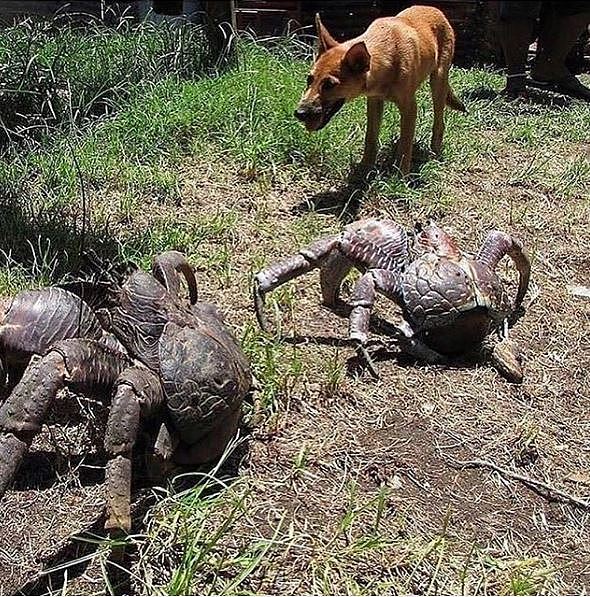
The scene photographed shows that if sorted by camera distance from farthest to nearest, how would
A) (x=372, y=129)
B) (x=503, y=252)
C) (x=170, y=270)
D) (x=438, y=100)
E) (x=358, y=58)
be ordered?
(x=438, y=100)
(x=372, y=129)
(x=358, y=58)
(x=503, y=252)
(x=170, y=270)

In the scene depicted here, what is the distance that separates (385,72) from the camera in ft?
13.6

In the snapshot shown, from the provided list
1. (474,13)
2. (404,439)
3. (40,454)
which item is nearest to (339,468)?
(404,439)

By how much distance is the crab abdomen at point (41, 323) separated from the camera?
2295 millimetres

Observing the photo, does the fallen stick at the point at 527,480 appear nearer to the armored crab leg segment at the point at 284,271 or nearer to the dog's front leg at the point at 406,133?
the armored crab leg segment at the point at 284,271

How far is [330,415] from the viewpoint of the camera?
2.61m

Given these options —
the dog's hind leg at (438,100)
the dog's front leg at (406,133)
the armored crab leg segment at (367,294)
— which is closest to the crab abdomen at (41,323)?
the armored crab leg segment at (367,294)

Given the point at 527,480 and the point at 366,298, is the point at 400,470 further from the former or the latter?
the point at 366,298

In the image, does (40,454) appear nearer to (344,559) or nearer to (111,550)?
(111,550)

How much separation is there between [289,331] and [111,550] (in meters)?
→ 1.29

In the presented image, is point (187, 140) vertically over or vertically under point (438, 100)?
under

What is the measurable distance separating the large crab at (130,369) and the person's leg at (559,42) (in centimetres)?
593

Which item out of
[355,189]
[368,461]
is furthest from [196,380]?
[355,189]

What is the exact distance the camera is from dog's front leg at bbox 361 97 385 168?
4465 mm

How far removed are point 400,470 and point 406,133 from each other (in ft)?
8.12
